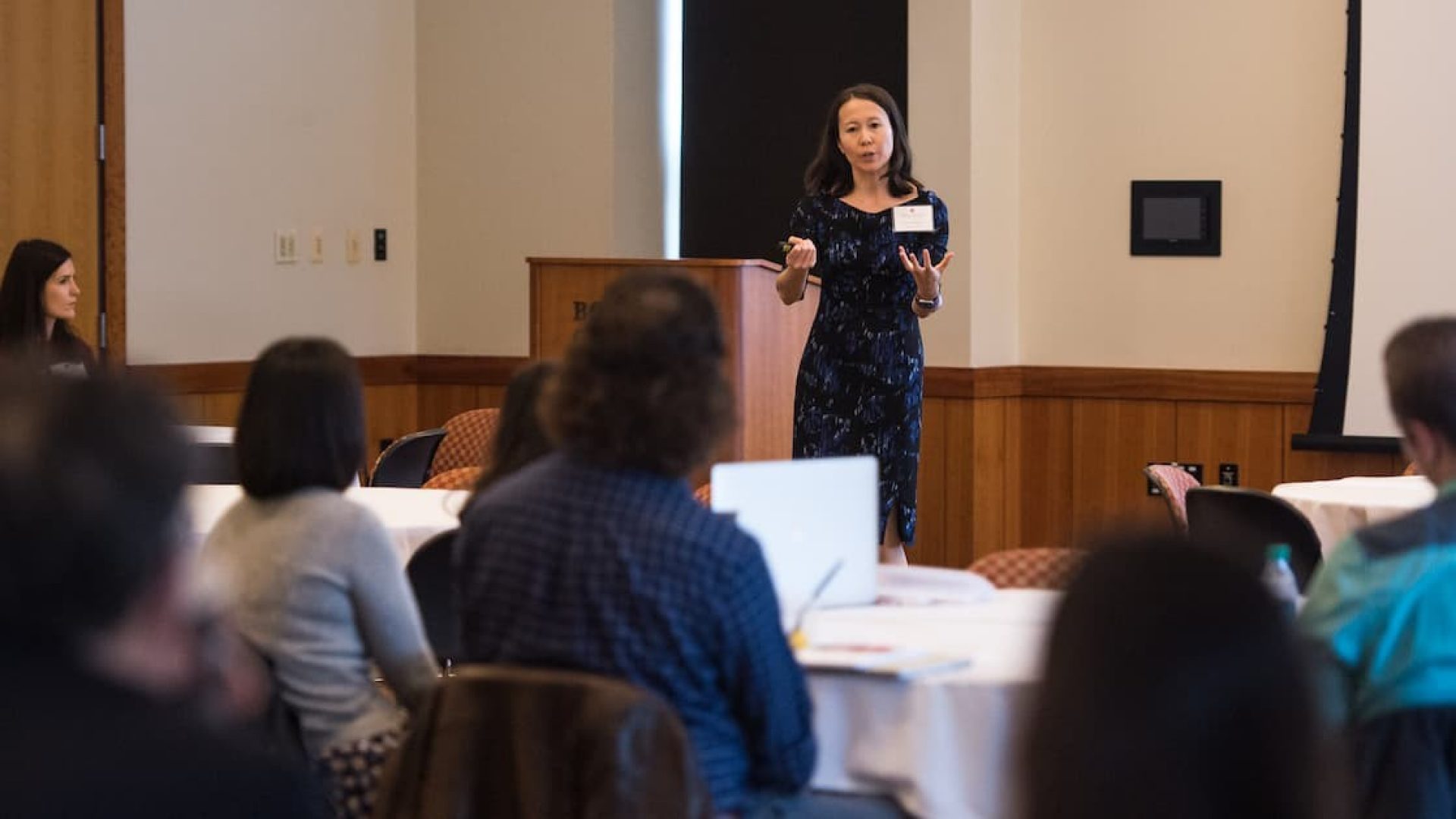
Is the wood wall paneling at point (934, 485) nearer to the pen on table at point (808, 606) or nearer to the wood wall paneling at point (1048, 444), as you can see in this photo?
the wood wall paneling at point (1048, 444)

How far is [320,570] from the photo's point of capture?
3.12m

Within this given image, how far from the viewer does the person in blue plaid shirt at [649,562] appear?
2.58 metres

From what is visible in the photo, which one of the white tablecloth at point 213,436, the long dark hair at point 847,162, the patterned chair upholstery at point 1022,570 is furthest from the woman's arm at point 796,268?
the patterned chair upholstery at point 1022,570

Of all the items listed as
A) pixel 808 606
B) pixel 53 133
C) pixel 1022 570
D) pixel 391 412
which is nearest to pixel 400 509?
pixel 1022 570

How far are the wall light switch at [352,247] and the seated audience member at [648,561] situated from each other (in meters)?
6.86

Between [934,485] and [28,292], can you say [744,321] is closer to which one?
[934,485]

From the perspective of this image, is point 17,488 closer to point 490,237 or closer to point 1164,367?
point 1164,367

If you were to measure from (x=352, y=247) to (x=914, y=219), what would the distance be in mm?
4141

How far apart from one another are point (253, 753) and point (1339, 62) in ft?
25.2

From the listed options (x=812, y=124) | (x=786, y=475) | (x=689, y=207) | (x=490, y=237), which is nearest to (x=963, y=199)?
(x=812, y=124)

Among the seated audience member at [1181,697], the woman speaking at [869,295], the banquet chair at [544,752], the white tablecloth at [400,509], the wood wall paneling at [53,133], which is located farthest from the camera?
the wood wall paneling at [53,133]

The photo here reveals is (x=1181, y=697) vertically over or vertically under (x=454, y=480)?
over

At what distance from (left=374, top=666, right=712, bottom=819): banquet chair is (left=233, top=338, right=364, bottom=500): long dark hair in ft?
2.02

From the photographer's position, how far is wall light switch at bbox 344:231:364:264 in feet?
30.8
